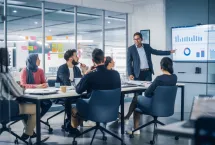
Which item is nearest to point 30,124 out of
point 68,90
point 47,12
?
point 68,90

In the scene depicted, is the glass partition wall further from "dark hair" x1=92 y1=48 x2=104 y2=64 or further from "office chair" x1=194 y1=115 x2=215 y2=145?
"office chair" x1=194 y1=115 x2=215 y2=145

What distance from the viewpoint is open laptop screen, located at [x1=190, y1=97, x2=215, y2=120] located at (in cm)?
186

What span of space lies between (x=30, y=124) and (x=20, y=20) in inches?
287

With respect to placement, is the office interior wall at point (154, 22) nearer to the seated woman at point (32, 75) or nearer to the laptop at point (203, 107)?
the seated woman at point (32, 75)

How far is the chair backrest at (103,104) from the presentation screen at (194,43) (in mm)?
2900

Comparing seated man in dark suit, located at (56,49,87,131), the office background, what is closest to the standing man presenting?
seated man in dark suit, located at (56,49,87,131)

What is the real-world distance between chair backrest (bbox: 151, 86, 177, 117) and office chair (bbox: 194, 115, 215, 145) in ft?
8.44

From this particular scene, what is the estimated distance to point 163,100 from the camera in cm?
391

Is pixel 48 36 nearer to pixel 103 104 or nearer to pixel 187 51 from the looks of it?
pixel 187 51

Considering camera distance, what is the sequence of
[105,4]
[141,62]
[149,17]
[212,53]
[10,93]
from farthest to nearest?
1. [149,17]
2. [105,4]
3. [212,53]
4. [141,62]
5. [10,93]

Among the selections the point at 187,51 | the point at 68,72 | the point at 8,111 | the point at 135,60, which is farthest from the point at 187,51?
the point at 8,111

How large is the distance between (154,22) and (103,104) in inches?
160

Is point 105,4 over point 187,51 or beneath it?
over

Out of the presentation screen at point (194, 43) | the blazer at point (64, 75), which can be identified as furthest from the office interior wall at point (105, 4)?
the blazer at point (64, 75)
